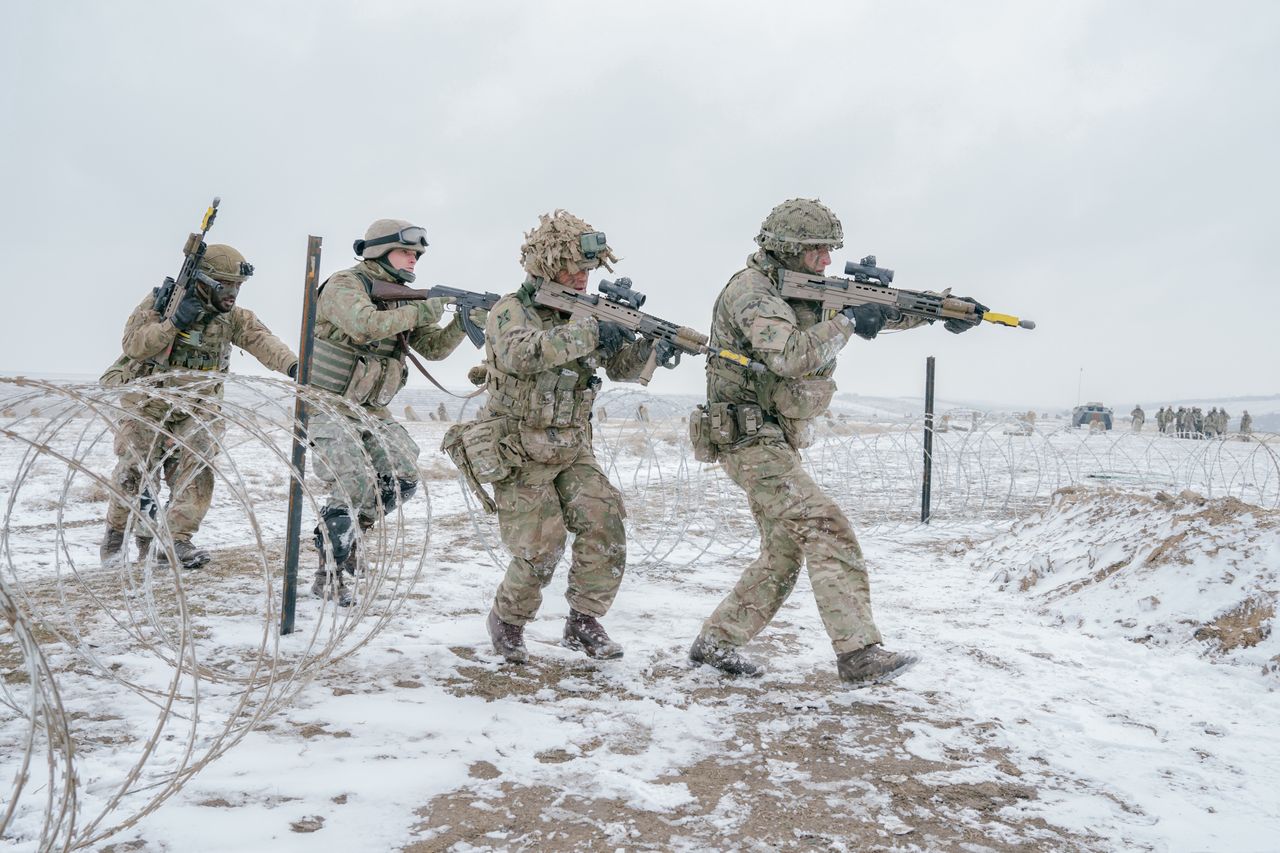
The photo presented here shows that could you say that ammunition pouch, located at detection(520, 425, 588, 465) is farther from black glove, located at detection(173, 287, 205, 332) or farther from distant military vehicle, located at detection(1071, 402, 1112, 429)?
distant military vehicle, located at detection(1071, 402, 1112, 429)

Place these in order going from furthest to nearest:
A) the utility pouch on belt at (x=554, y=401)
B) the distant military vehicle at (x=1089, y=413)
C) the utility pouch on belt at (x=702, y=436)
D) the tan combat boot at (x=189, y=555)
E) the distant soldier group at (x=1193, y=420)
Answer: the distant military vehicle at (x=1089, y=413) → the distant soldier group at (x=1193, y=420) → the tan combat boot at (x=189, y=555) → the utility pouch on belt at (x=702, y=436) → the utility pouch on belt at (x=554, y=401)

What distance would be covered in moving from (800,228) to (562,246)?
110 centimetres

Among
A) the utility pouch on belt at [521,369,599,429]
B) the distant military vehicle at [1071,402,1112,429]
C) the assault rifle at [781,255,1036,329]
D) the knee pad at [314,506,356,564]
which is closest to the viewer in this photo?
the utility pouch on belt at [521,369,599,429]

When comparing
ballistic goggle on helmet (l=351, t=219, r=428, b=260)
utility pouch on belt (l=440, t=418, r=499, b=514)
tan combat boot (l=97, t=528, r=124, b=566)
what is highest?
ballistic goggle on helmet (l=351, t=219, r=428, b=260)

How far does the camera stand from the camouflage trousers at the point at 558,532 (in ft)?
12.3

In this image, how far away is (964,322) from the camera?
3877 millimetres

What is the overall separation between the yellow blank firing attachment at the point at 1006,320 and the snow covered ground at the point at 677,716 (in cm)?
164

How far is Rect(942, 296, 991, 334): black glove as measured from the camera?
3848 millimetres

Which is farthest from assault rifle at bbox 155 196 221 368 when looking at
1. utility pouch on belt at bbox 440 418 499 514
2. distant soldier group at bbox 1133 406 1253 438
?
distant soldier group at bbox 1133 406 1253 438

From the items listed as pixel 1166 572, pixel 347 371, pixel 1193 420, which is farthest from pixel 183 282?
pixel 1193 420

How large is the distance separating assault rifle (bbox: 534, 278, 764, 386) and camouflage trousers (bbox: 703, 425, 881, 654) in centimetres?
47

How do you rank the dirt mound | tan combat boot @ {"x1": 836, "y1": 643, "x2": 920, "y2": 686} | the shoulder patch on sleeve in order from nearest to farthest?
tan combat boot @ {"x1": 836, "y1": 643, "x2": 920, "y2": 686} < the shoulder patch on sleeve < the dirt mound

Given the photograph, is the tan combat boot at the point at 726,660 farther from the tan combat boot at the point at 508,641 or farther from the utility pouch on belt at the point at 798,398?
the utility pouch on belt at the point at 798,398

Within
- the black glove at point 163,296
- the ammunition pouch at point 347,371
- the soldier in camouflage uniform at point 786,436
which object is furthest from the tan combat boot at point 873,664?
the black glove at point 163,296
